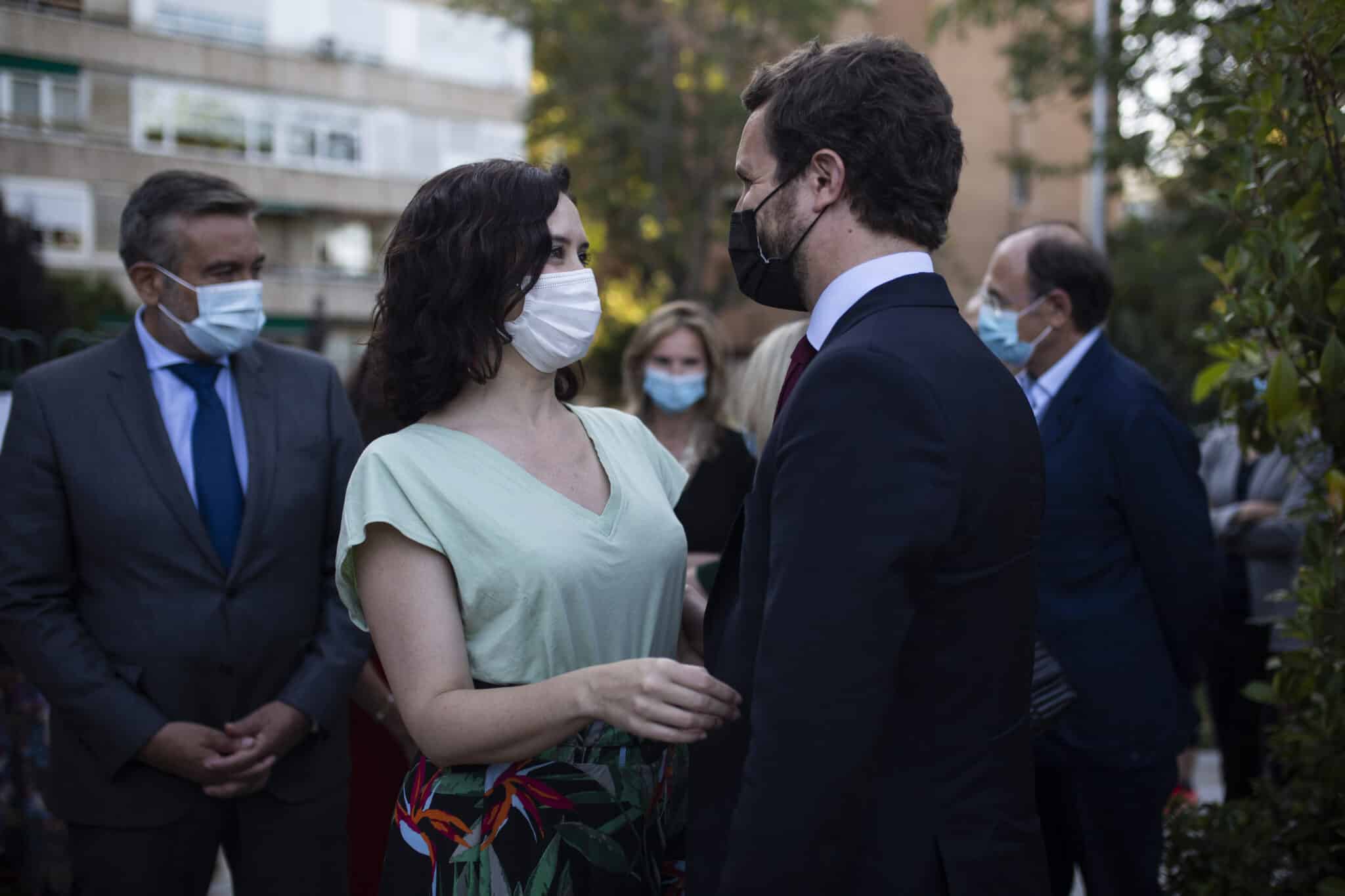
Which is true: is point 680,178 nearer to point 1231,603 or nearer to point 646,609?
point 1231,603

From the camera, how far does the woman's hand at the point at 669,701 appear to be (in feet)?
6.23

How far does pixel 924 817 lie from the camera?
185cm

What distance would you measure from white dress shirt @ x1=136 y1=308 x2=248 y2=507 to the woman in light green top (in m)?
1.13

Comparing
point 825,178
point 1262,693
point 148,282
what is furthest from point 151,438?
point 1262,693

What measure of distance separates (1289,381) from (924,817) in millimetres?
1294

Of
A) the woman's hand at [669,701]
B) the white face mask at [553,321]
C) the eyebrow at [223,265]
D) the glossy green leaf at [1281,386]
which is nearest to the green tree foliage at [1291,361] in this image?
the glossy green leaf at [1281,386]

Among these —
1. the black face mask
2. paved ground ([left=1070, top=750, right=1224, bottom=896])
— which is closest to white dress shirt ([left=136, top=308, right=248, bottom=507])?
the black face mask

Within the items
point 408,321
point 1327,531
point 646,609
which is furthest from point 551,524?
point 1327,531

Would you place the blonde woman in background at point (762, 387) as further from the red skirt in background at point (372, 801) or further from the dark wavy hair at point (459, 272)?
the dark wavy hair at point (459, 272)

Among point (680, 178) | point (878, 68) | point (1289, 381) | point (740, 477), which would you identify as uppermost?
point (680, 178)

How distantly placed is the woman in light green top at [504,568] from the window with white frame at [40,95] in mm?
26870

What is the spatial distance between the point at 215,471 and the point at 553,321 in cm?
144

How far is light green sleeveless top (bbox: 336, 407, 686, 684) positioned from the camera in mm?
2240

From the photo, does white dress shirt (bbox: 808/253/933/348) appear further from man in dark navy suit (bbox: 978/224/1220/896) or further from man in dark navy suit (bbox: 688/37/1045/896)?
man in dark navy suit (bbox: 978/224/1220/896)
